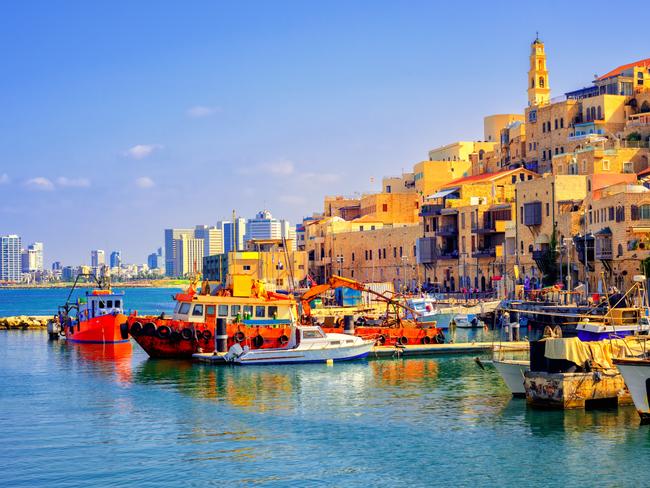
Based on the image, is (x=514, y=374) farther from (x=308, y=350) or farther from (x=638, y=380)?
(x=308, y=350)

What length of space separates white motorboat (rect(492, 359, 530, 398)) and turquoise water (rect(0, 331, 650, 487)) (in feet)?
1.37

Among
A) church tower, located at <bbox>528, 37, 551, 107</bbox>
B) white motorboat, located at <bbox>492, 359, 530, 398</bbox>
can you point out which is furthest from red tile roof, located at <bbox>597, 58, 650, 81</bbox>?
white motorboat, located at <bbox>492, 359, 530, 398</bbox>

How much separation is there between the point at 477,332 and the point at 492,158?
43.4 meters

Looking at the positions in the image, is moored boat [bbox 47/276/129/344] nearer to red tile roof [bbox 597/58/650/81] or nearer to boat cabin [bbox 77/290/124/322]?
boat cabin [bbox 77/290/124/322]

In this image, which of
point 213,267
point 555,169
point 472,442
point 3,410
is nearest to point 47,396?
point 3,410

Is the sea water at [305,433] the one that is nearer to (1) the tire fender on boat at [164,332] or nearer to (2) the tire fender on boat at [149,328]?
(1) the tire fender on boat at [164,332]

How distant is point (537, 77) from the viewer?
9488 centimetres

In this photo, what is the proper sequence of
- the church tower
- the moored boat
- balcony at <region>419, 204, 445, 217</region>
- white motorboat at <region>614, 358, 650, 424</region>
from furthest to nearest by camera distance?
1. the church tower
2. balcony at <region>419, 204, 445, 217</region>
3. the moored boat
4. white motorboat at <region>614, 358, 650, 424</region>

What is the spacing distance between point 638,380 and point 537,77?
74.9 m

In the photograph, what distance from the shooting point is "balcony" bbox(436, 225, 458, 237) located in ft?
270

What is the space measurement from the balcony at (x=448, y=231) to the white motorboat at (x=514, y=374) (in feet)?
178

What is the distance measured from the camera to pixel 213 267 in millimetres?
118562

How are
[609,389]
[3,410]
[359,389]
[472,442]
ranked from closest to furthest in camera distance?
[472,442]
[609,389]
[3,410]
[359,389]

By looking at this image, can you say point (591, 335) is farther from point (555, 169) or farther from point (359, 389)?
point (555, 169)
